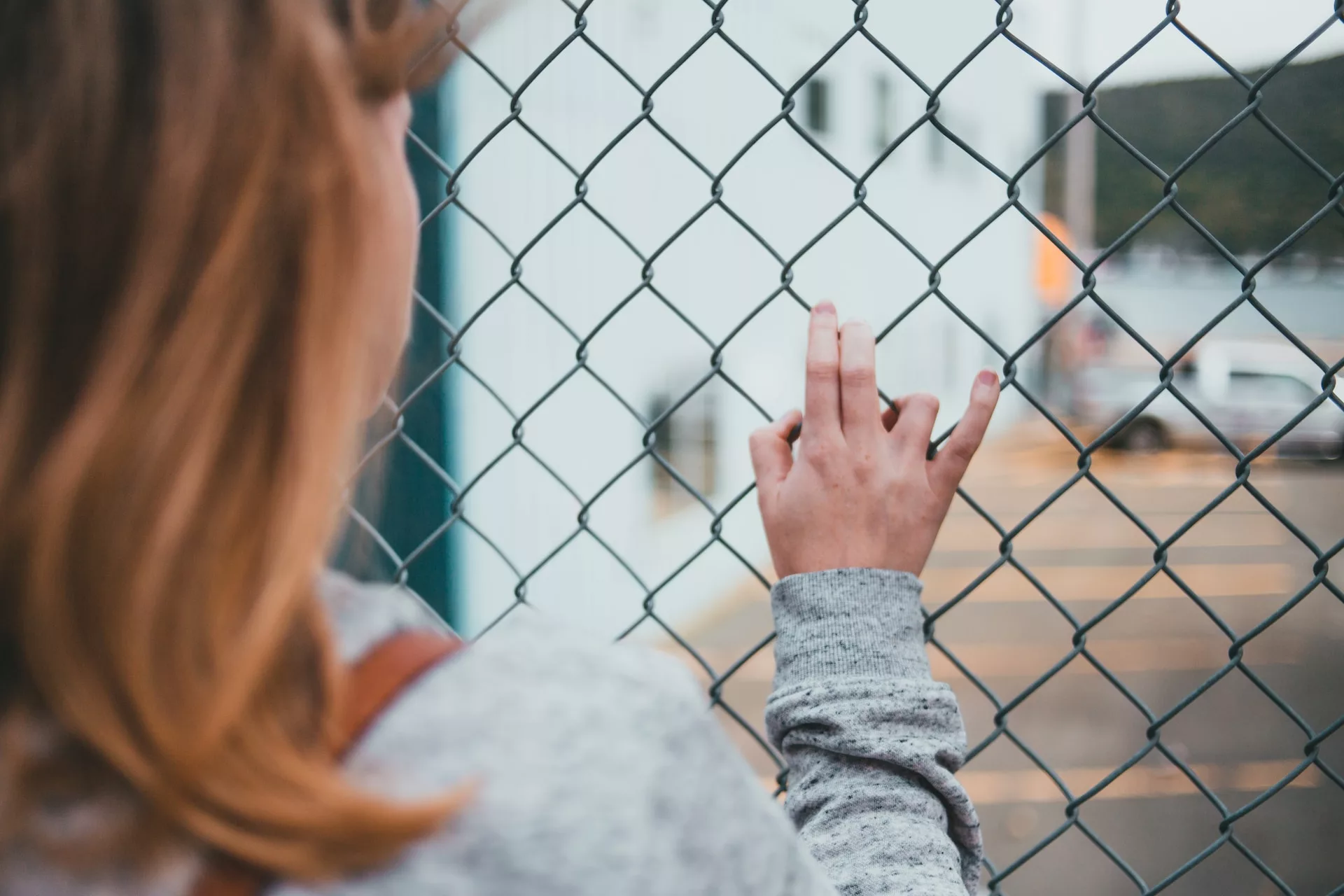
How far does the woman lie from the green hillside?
2.95 feet

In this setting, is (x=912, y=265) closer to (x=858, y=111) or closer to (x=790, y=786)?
(x=858, y=111)

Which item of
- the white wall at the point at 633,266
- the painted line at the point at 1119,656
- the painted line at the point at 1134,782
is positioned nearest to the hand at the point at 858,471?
the white wall at the point at 633,266

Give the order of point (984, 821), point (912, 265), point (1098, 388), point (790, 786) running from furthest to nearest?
point (1098, 388) → point (912, 265) → point (984, 821) → point (790, 786)

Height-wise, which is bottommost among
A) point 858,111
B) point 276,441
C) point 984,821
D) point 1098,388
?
point 984,821

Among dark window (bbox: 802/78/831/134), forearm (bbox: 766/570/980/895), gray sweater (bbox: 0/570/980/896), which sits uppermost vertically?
dark window (bbox: 802/78/831/134)

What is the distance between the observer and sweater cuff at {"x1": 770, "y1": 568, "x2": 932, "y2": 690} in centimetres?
102

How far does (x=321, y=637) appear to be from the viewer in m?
0.61

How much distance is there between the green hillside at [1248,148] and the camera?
132 cm

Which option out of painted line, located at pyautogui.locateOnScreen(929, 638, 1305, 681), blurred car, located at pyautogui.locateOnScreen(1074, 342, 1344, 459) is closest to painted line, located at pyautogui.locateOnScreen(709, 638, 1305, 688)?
painted line, located at pyautogui.locateOnScreen(929, 638, 1305, 681)

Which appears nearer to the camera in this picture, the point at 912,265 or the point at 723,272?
the point at 723,272

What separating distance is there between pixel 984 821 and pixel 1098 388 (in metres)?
12.8

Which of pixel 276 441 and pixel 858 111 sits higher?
pixel 858 111

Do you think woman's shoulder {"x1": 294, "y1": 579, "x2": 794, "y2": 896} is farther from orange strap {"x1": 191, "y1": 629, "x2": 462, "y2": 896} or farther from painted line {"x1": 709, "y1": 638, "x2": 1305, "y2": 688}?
painted line {"x1": 709, "y1": 638, "x2": 1305, "y2": 688}

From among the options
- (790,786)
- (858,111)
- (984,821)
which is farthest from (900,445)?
(858,111)
